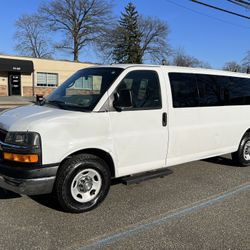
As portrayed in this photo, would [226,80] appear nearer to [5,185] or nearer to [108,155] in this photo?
[108,155]

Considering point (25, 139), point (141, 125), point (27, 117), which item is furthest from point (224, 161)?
point (25, 139)

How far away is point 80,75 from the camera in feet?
18.3

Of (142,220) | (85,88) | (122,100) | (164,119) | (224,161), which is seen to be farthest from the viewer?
(224,161)

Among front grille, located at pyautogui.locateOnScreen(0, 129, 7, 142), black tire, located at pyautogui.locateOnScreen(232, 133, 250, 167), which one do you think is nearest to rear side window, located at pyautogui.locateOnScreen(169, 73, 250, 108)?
black tire, located at pyautogui.locateOnScreen(232, 133, 250, 167)

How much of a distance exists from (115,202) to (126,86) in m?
1.73

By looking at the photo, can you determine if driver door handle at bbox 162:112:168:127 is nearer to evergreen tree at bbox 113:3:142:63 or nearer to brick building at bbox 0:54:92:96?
brick building at bbox 0:54:92:96

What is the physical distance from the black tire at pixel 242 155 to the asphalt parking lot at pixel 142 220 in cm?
129

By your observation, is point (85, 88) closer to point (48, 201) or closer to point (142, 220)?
point (48, 201)

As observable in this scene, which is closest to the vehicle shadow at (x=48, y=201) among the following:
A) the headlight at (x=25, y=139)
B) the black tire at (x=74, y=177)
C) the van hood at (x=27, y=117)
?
the black tire at (x=74, y=177)

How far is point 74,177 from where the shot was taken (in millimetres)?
4375

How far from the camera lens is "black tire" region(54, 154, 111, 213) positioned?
4.28 m

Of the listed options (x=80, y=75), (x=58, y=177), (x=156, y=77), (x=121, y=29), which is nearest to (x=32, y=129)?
(x=58, y=177)

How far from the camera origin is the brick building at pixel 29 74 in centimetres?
3300

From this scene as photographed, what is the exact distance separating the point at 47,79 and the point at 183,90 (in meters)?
33.1
